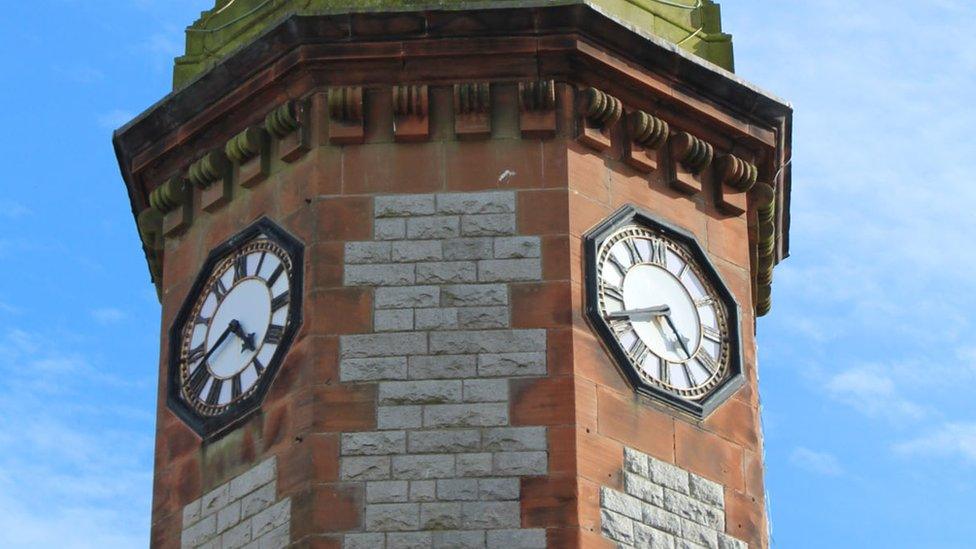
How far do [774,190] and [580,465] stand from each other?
14.1ft

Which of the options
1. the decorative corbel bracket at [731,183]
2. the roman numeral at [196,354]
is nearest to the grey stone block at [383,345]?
the roman numeral at [196,354]

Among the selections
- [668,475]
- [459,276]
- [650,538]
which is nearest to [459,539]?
[650,538]

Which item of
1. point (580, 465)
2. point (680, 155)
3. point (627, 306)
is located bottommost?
point (580, 465)

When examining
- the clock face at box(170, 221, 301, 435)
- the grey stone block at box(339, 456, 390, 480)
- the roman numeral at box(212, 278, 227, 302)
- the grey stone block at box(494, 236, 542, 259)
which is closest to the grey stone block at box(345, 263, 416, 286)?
the clock face at box(170, 221, 301, 435)

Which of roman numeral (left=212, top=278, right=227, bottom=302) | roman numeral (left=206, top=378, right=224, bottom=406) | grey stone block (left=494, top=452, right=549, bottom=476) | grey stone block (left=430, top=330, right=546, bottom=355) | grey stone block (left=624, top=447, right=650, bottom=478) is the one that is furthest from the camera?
roman numeral (left=212, top=278, right=227, bottom=302)

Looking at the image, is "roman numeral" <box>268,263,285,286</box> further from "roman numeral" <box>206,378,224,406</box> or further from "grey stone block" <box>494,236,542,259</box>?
"grey stone block" <box>494,236,542,259</box>

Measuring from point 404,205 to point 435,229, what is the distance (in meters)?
0.33

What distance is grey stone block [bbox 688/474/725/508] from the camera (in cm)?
2283

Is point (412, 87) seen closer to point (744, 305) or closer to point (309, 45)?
point (309, 45)

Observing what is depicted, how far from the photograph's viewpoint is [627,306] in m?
23.4

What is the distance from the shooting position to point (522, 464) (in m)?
22.1

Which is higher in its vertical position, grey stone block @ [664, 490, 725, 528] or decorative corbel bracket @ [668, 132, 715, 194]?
decorative corbel bracket @ [668, 132, 715, 194]

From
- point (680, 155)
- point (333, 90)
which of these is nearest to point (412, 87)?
point (333, 90)

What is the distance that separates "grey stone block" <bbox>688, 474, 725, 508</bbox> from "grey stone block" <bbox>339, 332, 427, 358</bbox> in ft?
7.28
